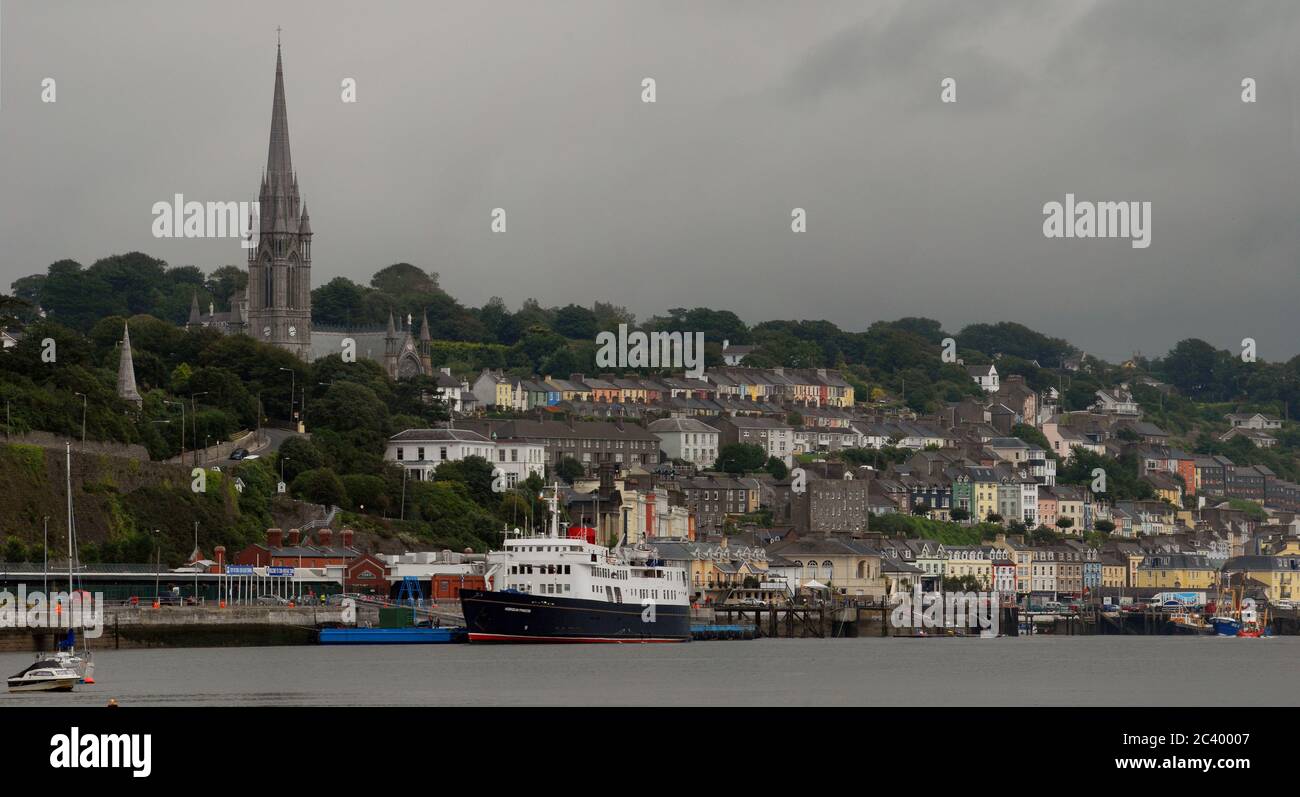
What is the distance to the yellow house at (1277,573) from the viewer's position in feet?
483

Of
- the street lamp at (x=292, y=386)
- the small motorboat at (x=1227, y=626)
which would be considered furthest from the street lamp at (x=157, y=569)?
the small motorboat at (x=1227, y=626)

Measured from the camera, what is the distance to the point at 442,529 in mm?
100125

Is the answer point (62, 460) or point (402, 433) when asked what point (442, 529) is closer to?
point (402, 433)

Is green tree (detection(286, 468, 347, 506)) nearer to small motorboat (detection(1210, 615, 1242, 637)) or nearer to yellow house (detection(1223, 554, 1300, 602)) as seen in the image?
small motorboat (detection(1210, 615, 1242, 637))

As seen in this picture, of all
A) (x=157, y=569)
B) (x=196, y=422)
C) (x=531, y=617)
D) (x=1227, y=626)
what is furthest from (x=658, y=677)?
(x=1227, y=626)

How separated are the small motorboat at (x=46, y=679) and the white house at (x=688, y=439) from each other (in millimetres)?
108423

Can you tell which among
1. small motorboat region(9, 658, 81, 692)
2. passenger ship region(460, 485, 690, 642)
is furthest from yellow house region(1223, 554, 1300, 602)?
small motorboat region(9, 658, 81, 692)

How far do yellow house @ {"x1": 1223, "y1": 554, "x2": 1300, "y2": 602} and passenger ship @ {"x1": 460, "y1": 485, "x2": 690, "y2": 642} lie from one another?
79093mm

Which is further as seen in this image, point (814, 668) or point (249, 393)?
point (249, 393)

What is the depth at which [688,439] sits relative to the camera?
515 feet

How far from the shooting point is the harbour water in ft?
154

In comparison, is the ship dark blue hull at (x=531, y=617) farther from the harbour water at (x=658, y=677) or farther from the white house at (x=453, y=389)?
the white house at (x=453, y=389)
